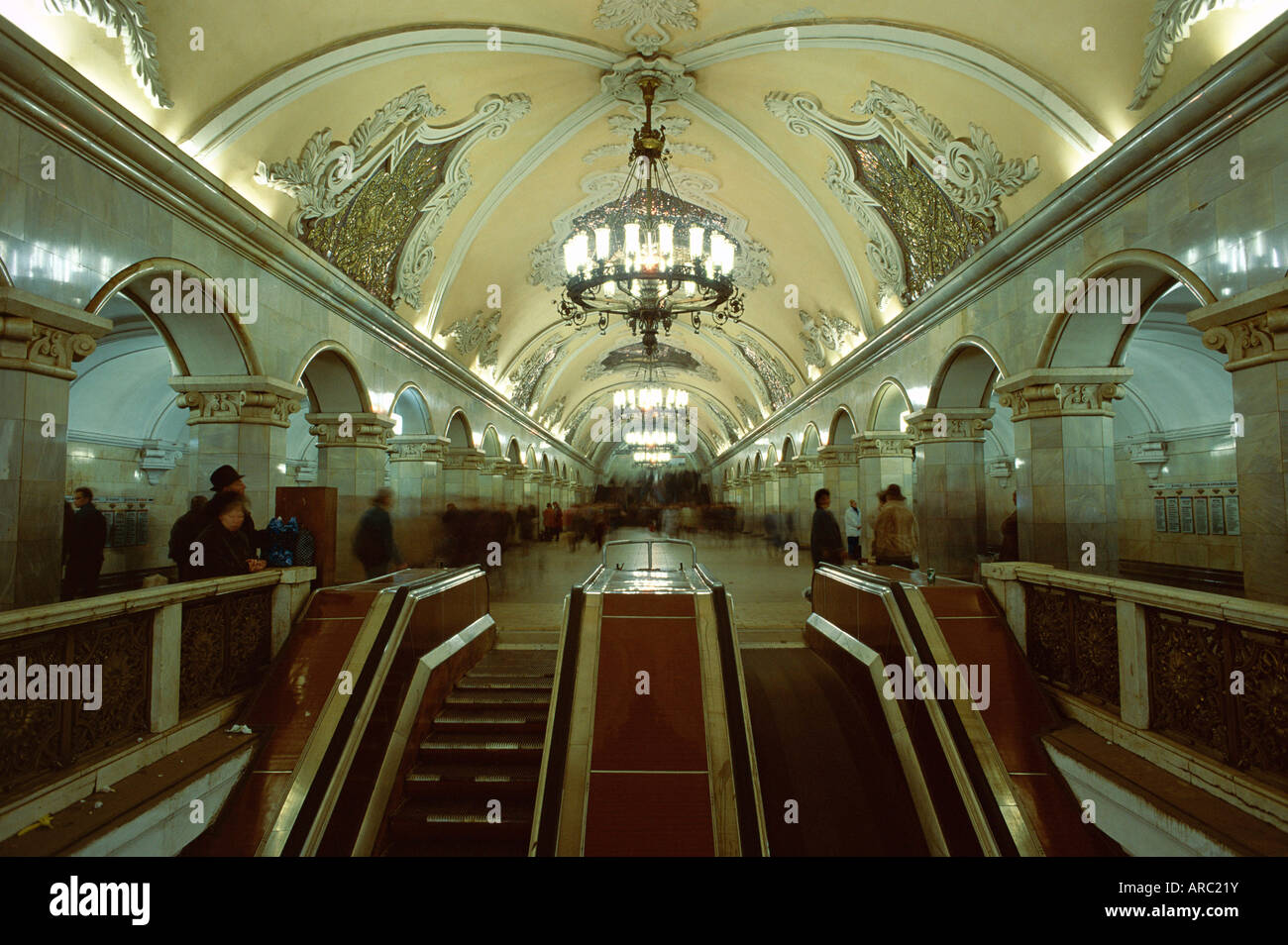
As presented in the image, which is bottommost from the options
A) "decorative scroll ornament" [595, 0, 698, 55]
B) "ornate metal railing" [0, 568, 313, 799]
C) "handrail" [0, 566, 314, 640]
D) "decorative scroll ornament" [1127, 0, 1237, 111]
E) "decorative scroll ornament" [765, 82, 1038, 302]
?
"ornate metal railing" [0, 568, 313, 799]

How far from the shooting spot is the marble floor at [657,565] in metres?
7.38

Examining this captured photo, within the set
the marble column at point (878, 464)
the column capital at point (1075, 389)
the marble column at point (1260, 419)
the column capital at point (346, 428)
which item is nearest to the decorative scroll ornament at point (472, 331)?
the column capital at point (346, 428)

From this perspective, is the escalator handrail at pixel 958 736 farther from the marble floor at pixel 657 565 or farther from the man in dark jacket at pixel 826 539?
the man in dark jacket at pixel 826 539

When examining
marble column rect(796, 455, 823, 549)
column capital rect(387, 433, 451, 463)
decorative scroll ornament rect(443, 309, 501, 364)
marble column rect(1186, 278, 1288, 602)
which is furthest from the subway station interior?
marble column rect(796, 455, 823, 549)

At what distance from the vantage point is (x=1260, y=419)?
4352 mm

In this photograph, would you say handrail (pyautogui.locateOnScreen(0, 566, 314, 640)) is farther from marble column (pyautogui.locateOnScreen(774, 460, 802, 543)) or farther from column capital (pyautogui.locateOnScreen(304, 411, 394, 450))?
marble column (pyautogui.locateOnScreen(774, 460, 802, 543))

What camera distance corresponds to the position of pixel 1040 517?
7094 millimetres

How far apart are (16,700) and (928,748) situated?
185 inches

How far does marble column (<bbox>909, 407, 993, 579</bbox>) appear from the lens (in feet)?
30.4

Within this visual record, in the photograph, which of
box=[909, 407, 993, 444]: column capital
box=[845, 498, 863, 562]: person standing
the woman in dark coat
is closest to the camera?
the woman in dark coat

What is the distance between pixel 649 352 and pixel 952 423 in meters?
4.34

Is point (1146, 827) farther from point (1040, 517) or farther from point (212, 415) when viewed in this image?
point (212, 415)

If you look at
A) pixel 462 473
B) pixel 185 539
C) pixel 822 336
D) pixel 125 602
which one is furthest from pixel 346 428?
pixel 822 336

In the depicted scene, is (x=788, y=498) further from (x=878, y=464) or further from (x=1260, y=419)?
(x=1260, y=419)
